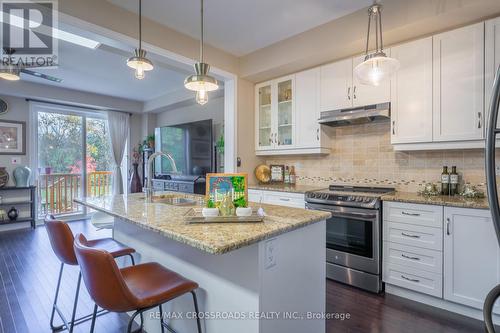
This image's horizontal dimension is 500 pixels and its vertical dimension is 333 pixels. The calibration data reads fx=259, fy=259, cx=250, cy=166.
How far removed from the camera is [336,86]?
3.04 metres

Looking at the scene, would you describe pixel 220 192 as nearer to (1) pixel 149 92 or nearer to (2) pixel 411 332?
(2) pixel 411 332

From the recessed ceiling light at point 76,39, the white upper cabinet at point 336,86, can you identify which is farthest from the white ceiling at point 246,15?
the recessed ceiling light at point 76,39

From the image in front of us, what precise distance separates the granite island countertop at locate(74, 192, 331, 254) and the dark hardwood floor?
3.23 feet

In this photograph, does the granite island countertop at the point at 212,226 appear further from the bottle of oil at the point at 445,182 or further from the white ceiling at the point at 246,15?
the white ceiling at the point at 246,15

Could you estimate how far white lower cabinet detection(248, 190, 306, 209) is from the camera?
300 centimetres

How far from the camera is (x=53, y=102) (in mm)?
5219

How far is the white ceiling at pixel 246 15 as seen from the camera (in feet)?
7.93

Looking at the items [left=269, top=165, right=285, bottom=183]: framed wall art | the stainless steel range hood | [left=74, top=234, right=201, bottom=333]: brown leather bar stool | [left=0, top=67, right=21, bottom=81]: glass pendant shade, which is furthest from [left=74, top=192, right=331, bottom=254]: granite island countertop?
[left=0, top=67, right=21, bottom=81]: glass pendant shade

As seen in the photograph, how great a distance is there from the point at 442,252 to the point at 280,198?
5.38 ft

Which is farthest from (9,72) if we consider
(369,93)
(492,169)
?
(492,169)

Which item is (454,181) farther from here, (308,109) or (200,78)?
(200,78)

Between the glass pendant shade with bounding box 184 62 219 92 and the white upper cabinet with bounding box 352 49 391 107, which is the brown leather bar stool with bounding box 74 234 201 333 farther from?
the white upper cabinet with bounding box 352 49 391 107

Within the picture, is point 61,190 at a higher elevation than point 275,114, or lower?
lower

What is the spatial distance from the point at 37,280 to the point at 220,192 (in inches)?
101
